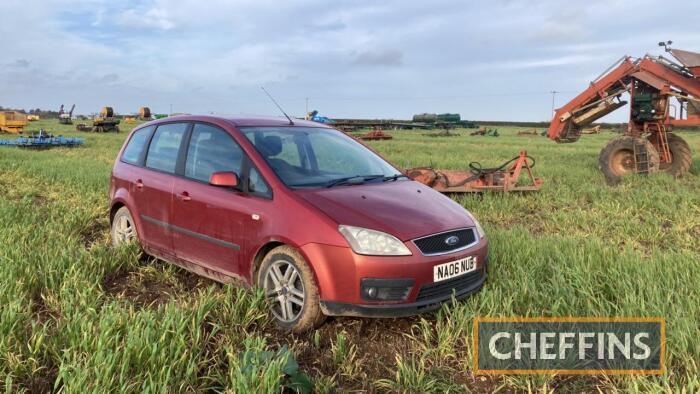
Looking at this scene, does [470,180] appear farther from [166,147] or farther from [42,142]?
[42,142]

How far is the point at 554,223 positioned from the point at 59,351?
618 cm

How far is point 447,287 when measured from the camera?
3.67 m

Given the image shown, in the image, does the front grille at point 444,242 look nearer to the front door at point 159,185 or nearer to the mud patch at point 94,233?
the front door at point 159,185

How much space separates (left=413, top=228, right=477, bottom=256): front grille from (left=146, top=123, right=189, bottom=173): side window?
2.64 meters

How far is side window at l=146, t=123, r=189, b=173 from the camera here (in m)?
4.98

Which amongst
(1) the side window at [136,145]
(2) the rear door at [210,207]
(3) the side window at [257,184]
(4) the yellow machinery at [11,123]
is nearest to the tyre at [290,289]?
(2) the rear door at [210,207]

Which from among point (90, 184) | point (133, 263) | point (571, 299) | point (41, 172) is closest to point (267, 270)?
point (133, 263)

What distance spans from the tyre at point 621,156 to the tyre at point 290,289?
10.6 m

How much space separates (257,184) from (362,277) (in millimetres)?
1225

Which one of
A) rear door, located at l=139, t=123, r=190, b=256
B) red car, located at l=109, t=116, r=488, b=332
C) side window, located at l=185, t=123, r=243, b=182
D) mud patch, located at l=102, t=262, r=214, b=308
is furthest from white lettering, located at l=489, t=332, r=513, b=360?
rear door, located at l=139, t=123, r=190, b=256

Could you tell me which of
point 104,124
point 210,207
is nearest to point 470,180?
point 210,207

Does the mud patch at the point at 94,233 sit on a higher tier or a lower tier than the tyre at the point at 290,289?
lower

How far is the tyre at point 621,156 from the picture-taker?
11922 millimetres

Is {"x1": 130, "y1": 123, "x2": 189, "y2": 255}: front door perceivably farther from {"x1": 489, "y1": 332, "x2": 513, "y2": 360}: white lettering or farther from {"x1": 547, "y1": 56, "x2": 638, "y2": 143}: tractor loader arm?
{"x1": 547, "y1": 56, "x2": 638, "y2": 143}: tractor loader arm
